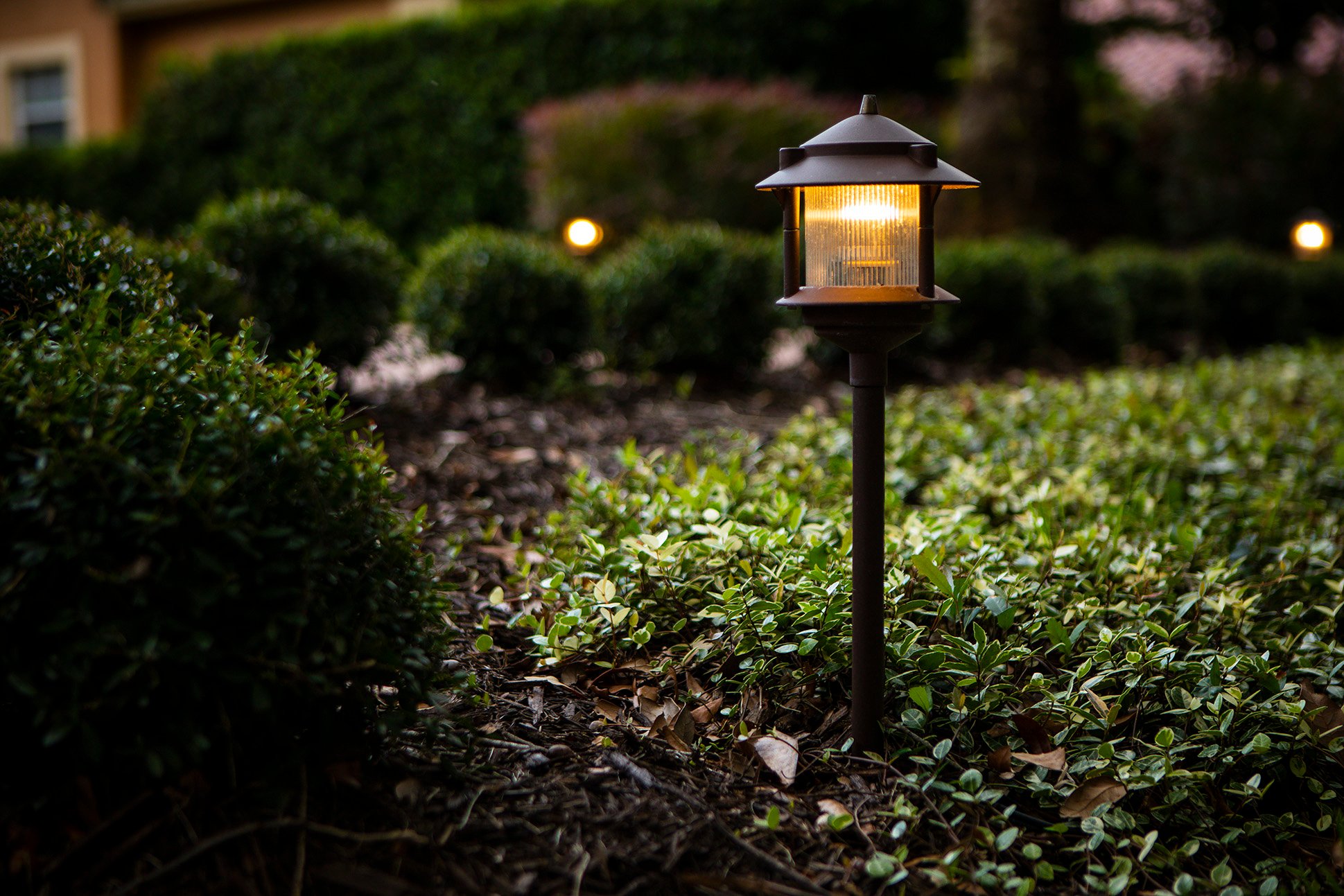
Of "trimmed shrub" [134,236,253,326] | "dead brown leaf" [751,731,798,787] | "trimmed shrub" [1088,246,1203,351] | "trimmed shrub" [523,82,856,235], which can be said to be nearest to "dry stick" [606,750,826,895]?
"dead brown leaf" [751,731,798,787]

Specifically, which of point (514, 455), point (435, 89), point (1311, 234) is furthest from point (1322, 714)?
point (435, 89)

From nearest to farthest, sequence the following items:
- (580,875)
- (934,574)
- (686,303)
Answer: (580,875) < (934,574) < (686,303)

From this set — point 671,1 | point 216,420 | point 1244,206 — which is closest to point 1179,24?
point 1244,206

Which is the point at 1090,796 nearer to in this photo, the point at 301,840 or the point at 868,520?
the point at 868,520

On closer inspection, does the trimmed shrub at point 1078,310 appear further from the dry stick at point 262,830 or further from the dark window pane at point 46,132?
the dark window pane at point 46,132

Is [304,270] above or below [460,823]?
above

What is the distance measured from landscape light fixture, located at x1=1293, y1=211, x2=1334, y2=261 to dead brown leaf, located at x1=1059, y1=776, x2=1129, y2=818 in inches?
300

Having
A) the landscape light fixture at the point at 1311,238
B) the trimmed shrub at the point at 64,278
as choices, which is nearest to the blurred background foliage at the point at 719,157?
the landscape light fixture at the point at 1311,238

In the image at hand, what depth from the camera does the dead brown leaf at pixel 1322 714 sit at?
2.40 m

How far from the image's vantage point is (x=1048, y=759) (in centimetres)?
229

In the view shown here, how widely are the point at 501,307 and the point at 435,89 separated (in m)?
8.96

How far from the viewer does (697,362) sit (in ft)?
20.1

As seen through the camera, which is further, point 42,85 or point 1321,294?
point 42,85

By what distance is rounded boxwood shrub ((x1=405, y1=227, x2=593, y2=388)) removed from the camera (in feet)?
17.7
